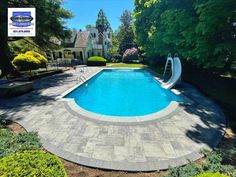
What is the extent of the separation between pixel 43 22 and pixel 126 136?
45.0ft

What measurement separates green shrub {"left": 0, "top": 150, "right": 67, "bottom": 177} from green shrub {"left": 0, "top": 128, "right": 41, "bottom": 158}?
211 centimetres

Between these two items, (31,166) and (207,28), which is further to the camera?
(207,28)

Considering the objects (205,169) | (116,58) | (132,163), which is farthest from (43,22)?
(116,58)

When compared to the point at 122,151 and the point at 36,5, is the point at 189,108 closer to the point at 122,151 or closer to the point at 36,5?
the point at 122,151

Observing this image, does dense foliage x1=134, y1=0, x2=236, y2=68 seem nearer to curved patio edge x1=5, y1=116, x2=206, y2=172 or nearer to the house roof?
curved patio edge x1=5, y1=116, x2=206, y2=172

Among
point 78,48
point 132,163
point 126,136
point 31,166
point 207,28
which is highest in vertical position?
point 78,48

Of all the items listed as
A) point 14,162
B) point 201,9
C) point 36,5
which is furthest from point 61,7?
point 14,162

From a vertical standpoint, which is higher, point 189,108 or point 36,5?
point 36,5

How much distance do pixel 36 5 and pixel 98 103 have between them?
33.4 feet

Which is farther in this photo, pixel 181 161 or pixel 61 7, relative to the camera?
pixel 61 7

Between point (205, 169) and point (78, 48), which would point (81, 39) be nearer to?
point (78, 48)

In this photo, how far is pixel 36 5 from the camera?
14531 millimetres

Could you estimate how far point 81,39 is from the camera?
35969 mm

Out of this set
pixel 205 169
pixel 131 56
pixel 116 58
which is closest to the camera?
pixel 205 169
